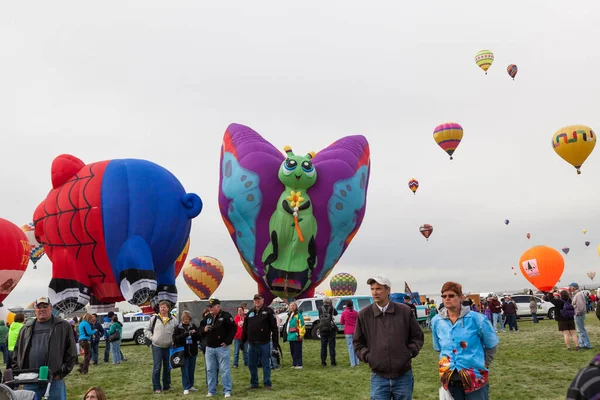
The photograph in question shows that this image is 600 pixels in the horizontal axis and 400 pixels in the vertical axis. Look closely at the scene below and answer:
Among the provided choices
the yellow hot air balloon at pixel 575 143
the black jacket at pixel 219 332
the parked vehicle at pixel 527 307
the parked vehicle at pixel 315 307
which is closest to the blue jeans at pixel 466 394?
the black jacket at pixel 219 332

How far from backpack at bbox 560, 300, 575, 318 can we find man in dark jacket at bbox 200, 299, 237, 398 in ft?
27.5

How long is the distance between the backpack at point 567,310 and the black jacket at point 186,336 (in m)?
8.70

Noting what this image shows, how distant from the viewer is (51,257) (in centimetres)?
1780

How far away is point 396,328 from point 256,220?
1895 cm

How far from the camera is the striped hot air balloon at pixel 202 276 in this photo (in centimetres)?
3632

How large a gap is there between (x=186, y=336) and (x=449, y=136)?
2578 centimetres

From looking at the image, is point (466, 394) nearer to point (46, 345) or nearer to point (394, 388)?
point (394, 388)

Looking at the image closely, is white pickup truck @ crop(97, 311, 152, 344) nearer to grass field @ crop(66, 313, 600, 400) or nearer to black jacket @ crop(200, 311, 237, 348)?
grass field @ crop(66, 313, 600, 400)

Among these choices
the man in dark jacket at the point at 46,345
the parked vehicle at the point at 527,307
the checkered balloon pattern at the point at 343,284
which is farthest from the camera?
the checkered balloon pattern at the point at 343,284

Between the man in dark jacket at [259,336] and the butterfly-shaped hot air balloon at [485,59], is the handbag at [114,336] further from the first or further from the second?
the butterfly-shaped hot air balloon at [485,59]

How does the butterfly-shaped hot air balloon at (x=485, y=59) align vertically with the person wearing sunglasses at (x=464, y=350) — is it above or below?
above

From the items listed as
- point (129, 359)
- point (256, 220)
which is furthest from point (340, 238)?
point (129, 359)

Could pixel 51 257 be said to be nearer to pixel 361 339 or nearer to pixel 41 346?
pixel 41 346

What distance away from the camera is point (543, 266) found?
37688 mm
